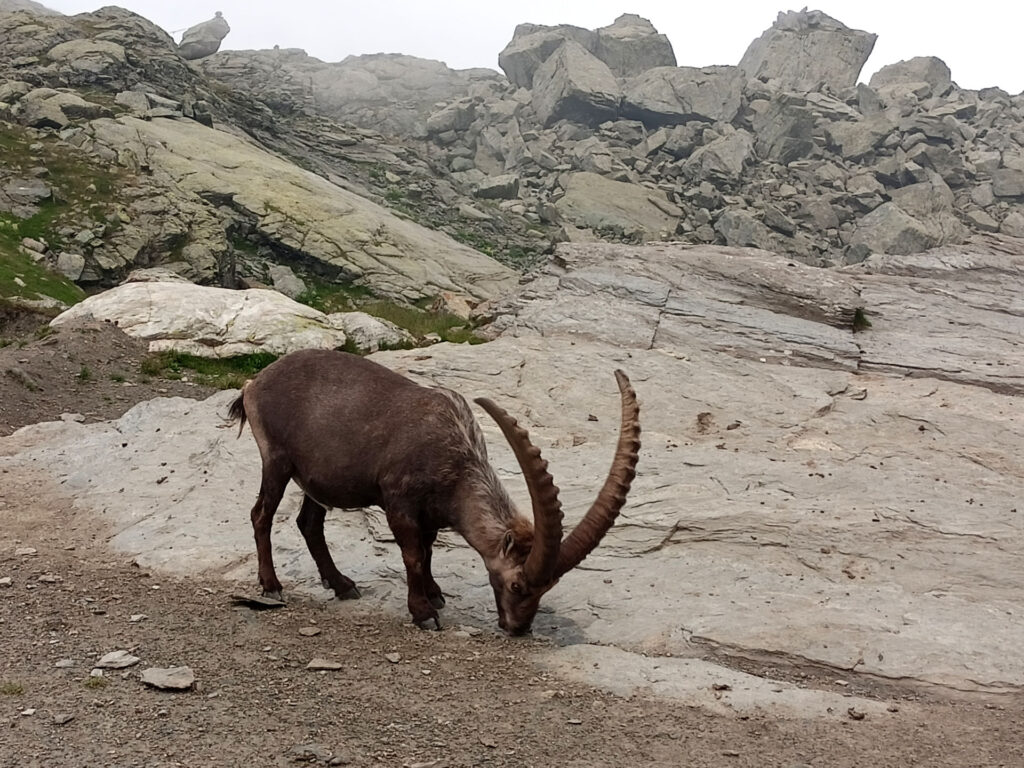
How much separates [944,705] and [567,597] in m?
3.69

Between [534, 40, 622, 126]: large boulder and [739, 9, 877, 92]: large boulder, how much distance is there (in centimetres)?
2105

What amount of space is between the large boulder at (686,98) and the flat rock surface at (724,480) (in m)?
79.1

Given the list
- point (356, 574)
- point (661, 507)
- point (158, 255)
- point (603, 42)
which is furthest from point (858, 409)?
point (603, 42)

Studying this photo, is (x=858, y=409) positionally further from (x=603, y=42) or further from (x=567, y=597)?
(x=603, y=42)

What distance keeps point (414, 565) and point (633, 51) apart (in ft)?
397

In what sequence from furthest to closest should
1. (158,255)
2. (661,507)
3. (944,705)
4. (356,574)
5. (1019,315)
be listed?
(158,255), (1019,315), (661,507), (356,574), (944,705)

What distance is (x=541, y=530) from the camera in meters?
7.91

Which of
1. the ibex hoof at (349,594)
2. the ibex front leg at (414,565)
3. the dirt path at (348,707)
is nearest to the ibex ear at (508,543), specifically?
the dirt path at (348,707)

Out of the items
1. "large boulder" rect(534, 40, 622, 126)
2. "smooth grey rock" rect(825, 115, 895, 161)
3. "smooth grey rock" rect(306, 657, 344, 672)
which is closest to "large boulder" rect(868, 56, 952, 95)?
"smooth grey rock" rect(825, 115, 895, 161)

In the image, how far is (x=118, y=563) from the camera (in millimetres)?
10609

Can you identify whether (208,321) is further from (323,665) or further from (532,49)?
(532,49)

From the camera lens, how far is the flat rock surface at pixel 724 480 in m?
8.91

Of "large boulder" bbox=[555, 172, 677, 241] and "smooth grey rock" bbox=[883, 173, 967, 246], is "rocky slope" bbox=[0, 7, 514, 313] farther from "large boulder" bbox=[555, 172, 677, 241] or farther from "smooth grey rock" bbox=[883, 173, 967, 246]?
"smooth grey rock" bbox=[883, 173, 967, 246]

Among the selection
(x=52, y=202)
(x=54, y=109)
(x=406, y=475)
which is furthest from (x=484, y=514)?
(x=54, y=109)
